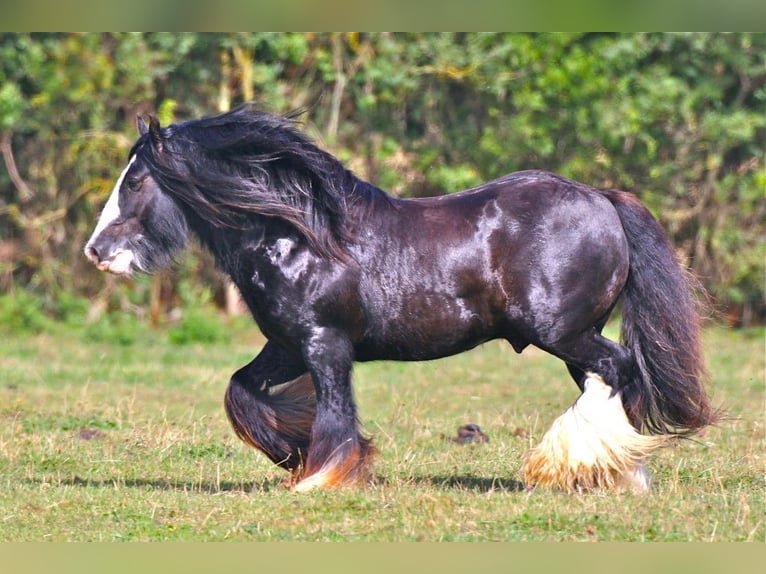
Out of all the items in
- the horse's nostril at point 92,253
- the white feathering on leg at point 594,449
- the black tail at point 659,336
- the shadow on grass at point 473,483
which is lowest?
the shadow on grass at point 473,483

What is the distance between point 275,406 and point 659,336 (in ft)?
7.56

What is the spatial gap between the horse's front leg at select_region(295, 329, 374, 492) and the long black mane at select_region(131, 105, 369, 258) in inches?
21.1

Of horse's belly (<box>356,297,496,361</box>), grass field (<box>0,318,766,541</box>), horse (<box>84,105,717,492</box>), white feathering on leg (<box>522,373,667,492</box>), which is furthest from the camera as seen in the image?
horse's belly (<box>356,297,496,361</box>)

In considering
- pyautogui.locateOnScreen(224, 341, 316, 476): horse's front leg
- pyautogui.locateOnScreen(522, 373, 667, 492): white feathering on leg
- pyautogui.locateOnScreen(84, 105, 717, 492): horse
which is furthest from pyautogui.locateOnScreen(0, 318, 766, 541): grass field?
pyautogui.locateOnScreen(84, 105, 717, 492): horse

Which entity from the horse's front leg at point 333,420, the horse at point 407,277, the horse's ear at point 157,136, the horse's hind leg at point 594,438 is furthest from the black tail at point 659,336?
the horse's ear at point 157,136

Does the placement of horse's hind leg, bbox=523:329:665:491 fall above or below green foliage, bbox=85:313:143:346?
above

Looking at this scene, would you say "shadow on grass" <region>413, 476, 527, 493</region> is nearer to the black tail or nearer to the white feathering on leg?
the white feathering on leg

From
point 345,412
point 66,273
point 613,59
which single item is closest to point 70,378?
point 66,273

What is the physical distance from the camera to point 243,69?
17.3 metres

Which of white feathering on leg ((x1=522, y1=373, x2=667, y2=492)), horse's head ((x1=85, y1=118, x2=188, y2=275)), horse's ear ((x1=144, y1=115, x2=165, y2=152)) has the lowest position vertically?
white feathering on leg ((x1=522, y1=373, x2=667, y2=492))

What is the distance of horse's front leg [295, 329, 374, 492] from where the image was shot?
23.5ft

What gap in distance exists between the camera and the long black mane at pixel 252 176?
7316 mm

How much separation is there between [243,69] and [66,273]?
148 inches

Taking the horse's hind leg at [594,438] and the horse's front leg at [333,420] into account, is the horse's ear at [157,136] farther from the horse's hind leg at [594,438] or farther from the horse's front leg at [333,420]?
the horse's hind leg at [594,438]
